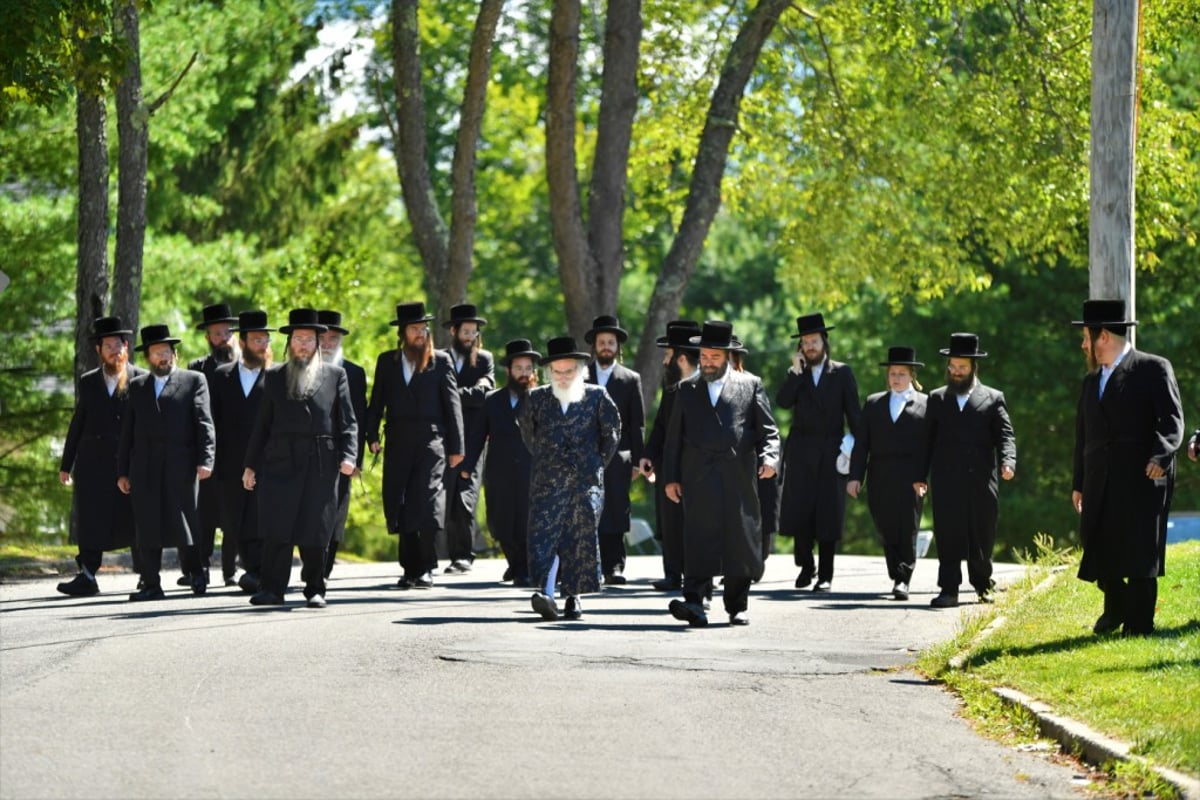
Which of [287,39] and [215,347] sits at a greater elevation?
[287,39]

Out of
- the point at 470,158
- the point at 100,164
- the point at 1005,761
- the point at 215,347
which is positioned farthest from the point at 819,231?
the point at 1005,761

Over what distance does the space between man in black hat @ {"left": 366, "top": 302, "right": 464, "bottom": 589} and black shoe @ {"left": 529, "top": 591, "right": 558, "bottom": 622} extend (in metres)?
2.95

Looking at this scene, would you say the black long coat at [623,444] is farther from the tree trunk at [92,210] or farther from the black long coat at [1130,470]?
the tree trunk at [92,210]

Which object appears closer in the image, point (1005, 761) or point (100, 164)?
point (1005, 761)

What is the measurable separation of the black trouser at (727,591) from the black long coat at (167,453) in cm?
404

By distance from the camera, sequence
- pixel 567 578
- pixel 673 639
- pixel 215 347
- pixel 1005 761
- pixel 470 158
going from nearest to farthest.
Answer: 1. pixel 1005 761
2. pixel 673 639
3. pixel 567 578
4. pixel 215 347
5. pixel 470 158

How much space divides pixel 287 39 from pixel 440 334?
13975 millimetres

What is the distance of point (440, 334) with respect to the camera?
26.1 metres

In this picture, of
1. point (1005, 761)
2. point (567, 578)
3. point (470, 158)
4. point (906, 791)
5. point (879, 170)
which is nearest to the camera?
point (906, 791)

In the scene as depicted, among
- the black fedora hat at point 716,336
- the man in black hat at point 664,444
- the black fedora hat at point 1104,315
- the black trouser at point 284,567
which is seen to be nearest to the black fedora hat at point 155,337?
the black trouser at point 284,567

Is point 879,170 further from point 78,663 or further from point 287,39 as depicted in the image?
point 78,663

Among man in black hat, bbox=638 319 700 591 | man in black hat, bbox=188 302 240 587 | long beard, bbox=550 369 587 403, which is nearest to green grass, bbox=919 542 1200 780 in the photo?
man in black hat, bbox=638 319 700 591

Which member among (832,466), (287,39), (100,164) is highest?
(287,39)

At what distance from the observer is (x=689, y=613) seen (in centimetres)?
1527
